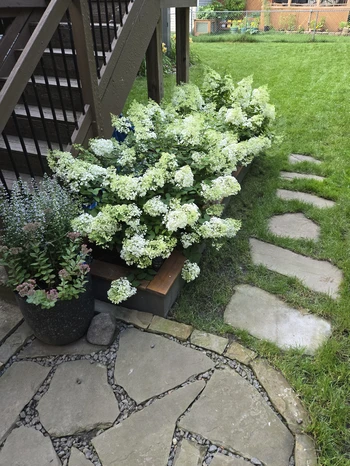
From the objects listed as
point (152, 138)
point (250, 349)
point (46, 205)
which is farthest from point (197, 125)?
point (250, 349)

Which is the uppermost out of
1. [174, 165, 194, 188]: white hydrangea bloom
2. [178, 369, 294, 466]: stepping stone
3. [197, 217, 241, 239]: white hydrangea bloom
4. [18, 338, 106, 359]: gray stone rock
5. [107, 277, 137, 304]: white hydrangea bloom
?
[174, 165, 194, 188]: white hydrangea bloom

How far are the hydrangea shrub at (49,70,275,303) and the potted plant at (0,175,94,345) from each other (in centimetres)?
13

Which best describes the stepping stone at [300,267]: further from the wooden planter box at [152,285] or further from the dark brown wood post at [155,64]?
the dark brown wood post at [155,64]

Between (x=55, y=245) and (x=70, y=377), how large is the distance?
2.21 ft

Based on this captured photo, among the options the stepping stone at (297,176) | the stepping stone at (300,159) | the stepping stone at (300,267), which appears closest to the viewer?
the stepping stone at (300,267)

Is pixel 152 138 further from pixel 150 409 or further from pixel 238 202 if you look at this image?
pixel 150 409

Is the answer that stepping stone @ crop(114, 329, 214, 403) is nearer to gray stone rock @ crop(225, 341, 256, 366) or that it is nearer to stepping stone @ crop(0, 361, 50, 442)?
gray stone rock @ crop(225, 341, 256, 366)

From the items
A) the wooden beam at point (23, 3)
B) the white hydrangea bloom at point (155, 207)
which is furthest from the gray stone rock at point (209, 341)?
the wooden beam at point (23, 3)

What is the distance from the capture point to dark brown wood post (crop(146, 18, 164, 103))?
12.0ft

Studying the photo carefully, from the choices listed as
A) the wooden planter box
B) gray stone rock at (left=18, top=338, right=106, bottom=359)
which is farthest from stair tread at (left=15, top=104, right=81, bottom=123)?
gray stone rock at (left=18, top=338, right=106, bottom=359)

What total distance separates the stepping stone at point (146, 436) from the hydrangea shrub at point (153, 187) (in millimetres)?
577

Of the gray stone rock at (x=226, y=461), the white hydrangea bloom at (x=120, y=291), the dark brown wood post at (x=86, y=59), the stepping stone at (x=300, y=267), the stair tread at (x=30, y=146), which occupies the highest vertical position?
the dark brown wood post at (x=86, y=59)

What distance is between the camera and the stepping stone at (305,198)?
3.14 metres

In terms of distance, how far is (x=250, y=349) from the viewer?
1.90m
